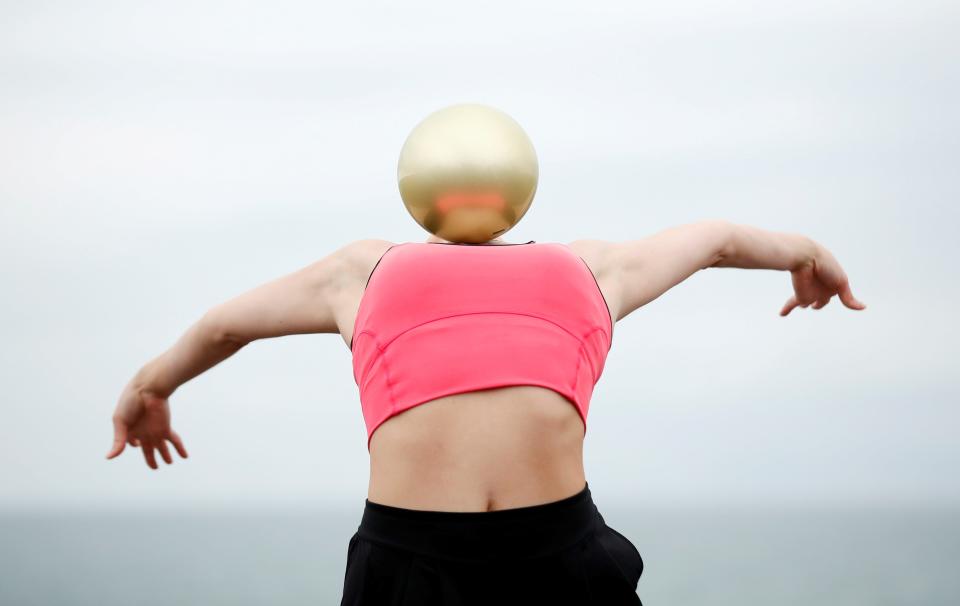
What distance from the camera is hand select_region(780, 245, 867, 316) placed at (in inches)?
107

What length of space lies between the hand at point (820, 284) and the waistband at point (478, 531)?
0.93m

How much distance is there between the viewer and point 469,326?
2.10m

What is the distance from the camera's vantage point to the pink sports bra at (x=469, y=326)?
6.84 feet

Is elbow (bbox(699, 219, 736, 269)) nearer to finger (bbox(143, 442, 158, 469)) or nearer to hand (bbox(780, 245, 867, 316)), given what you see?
hand (bbox(780, 245, 867, 316))

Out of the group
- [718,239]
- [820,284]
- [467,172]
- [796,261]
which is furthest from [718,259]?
[467,172]

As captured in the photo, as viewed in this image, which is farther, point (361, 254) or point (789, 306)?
point (789, 306)

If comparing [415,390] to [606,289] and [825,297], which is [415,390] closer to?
[606,289]

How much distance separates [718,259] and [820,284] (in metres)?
0.34

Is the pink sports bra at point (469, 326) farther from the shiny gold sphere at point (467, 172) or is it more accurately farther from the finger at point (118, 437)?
the finger at point (118, 437)

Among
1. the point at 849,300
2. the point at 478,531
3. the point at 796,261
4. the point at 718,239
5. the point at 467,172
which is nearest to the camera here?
the point at 478,531

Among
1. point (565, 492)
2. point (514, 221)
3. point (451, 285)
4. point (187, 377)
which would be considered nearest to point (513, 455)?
point (565, 492)

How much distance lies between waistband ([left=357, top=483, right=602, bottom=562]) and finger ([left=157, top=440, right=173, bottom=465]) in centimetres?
83

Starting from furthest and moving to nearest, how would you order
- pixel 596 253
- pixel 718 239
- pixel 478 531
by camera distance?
pixel 718 239
pixel 596 253
pixel 478 531

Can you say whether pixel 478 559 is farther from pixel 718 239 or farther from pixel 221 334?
pixel 718 239
